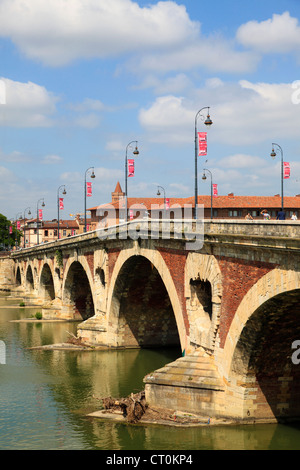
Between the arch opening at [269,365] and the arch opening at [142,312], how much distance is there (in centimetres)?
1476

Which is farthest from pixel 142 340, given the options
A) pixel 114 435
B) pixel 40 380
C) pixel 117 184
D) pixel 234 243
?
pixel 117 184

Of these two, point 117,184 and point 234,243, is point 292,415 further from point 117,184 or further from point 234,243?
point 117,184

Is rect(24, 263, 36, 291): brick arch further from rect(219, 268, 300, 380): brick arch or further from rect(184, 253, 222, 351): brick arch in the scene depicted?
rect(219, 268, 300, 380): brick arch

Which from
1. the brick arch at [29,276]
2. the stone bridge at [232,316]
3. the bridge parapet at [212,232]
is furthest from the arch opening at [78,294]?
the brick arch at [29,276]

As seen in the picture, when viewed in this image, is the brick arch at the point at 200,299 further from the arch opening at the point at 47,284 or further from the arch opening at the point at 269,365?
the arch opening at the point at 47,284

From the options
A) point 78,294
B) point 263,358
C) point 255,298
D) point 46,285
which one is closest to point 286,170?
point 263,358

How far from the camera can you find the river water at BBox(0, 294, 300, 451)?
19.4 meters

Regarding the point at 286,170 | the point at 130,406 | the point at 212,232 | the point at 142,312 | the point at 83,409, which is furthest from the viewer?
the point at 142,312

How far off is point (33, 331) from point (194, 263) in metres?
25.7

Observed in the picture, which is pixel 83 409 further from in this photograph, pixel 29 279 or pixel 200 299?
pixel 29 279

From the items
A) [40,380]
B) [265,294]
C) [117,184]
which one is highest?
[117,184]

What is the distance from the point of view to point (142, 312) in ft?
122

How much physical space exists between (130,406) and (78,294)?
3123 centimetres

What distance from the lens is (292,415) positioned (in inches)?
830
